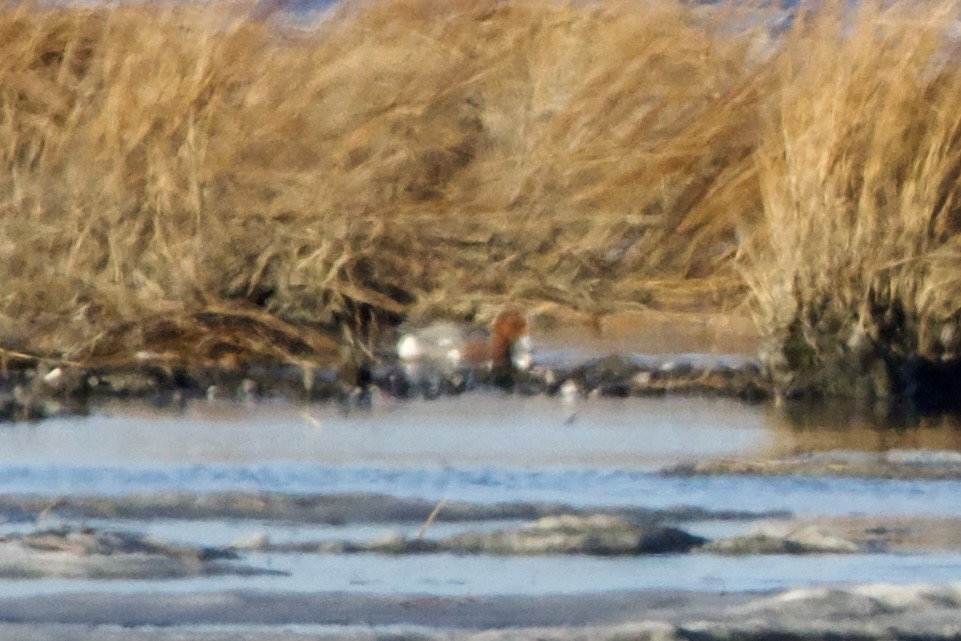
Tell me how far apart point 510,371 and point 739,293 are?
3.42 ft

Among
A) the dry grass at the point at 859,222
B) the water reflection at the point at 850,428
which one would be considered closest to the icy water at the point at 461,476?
the water reflection at the point at 850,428

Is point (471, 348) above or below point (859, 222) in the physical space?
below

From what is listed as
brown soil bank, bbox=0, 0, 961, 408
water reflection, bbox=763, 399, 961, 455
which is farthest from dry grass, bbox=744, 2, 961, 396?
water reflection, bbox=763, 399, 961, 455

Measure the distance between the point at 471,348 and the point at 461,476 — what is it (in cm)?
180

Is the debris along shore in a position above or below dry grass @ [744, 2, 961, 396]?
below

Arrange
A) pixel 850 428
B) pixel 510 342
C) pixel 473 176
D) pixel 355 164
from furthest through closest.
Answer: pixel 473 176 → pixel 355 164 → pixel 510 342 → pixel 850 428

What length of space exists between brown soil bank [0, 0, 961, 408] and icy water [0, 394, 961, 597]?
640 millimetres

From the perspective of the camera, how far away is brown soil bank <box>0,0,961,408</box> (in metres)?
6.13

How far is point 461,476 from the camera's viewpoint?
4.68m

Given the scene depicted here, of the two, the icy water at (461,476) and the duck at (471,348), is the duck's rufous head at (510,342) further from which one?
the icy water at (461,476)

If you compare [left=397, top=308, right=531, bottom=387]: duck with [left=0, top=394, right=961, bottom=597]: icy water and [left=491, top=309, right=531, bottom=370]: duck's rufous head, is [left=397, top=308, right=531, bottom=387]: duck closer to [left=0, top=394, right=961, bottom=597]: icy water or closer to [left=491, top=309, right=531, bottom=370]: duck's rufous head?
[left=491, top=309, right=531, bottom=370]: duck's rufous head

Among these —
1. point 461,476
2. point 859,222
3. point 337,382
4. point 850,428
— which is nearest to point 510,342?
point 337,382

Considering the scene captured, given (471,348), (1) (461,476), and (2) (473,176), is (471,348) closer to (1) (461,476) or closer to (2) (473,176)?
(2) (473,176)

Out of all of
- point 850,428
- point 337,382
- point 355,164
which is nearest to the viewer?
point 850,428
